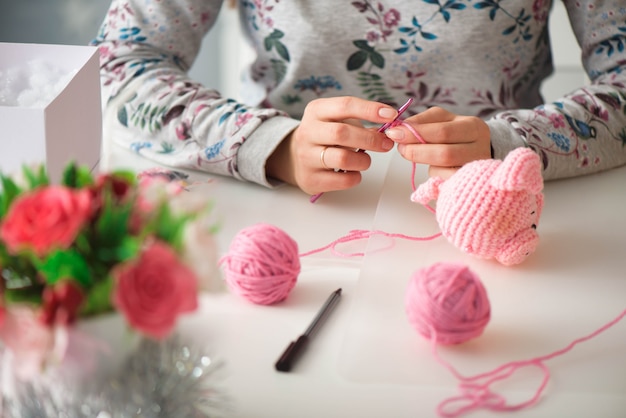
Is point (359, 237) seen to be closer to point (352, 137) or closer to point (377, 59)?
point (352, 137)

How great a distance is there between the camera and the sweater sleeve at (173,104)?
0.83 meters

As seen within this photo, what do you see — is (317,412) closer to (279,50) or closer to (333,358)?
(333,358)

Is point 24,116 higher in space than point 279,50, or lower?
higher

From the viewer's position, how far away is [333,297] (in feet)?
1.97

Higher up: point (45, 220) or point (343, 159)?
point (45, 220)

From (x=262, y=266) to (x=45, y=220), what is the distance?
235 mm

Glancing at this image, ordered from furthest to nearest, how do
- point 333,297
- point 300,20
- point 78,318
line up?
point 300,20, point 333,297, point 78,318

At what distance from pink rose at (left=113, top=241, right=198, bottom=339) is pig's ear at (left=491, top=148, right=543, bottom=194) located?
0.31m

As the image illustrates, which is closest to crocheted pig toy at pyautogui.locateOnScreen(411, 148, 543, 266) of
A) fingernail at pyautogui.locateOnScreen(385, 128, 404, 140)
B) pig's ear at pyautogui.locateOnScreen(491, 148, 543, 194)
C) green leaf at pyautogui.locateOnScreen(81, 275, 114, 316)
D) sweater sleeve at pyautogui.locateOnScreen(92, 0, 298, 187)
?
pig's ear at pyautogui.locateOnScreen(491, 148, 543, 194)

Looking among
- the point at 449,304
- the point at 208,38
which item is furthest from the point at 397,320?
the point at 208,38

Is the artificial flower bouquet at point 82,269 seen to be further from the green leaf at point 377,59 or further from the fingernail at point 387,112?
the green leaf at point 377,59

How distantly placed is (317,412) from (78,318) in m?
0.18

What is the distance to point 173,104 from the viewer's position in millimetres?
882

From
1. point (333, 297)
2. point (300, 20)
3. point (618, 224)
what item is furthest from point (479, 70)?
point (333, 297)
